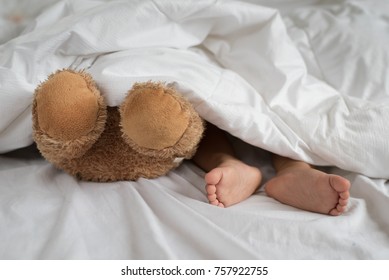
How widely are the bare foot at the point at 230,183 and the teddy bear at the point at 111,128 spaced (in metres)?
0.07

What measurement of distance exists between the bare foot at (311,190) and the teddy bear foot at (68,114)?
0.32m

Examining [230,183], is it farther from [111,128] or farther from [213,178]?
[111,128]

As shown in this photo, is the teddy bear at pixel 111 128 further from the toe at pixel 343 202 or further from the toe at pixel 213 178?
the toe at pixel 343 202

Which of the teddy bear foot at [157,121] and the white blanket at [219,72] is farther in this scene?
the white blanket at [219,72]

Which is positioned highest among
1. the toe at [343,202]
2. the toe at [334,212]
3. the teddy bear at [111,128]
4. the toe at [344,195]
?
the teddy bear at [111,128]

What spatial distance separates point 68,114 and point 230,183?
0.28 m

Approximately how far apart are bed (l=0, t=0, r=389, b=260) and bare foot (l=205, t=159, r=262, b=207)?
2 cm

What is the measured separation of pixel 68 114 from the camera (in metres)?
0.72

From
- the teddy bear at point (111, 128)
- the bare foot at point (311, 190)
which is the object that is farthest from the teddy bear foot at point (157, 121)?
the bare foot at point (311, 190)

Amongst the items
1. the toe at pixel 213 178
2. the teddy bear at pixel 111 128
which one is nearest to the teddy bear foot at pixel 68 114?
the teddy bear at pixel 111 128

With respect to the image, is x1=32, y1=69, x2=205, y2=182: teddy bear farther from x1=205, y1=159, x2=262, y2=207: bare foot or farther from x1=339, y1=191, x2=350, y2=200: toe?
x1=339, y1=191, x2=350, y2=200: toe

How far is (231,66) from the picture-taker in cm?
100

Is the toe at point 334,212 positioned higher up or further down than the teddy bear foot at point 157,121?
further down

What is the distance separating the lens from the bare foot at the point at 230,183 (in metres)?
0.74
